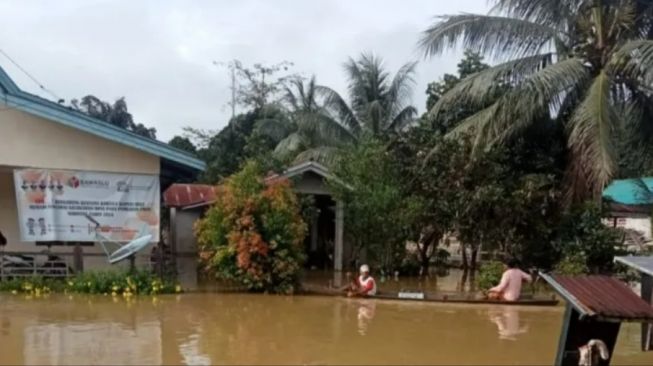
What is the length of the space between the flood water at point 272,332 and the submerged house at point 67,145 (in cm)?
324

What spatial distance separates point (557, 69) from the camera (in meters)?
17.6

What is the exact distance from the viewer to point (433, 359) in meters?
8.95

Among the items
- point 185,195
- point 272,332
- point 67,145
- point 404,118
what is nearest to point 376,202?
point 67,145

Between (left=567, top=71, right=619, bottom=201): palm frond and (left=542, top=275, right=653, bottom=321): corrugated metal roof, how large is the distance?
30.4ft

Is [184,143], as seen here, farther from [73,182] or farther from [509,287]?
[509,287]

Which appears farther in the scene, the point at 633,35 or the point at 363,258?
the point at 363,258

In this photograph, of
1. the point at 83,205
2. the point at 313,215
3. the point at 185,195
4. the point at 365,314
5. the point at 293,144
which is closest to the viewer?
the point at 365,314

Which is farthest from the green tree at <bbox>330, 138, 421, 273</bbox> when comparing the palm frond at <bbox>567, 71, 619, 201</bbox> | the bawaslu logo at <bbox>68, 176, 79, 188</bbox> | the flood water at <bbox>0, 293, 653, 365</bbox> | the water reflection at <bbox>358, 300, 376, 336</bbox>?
Answer: the bawaslu logo at <bbox>68, 176, 79, 188</bbox>

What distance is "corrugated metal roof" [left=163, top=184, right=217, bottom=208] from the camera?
90.4ft

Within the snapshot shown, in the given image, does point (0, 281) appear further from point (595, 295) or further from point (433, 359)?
point (595, 295)

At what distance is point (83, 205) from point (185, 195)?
42.2 ft

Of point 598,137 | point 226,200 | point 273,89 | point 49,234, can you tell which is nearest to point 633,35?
point 598,137

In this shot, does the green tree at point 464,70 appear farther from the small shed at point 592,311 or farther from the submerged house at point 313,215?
the small shed at point 592,311

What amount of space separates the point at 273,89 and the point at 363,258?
2018cm
